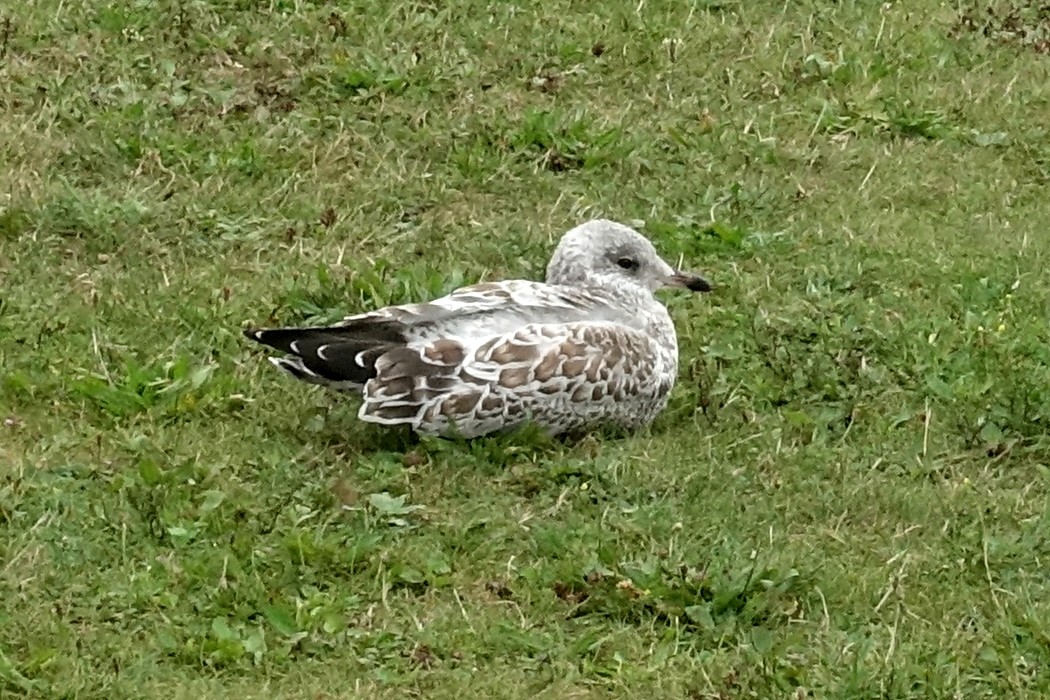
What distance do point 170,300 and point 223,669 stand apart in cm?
263

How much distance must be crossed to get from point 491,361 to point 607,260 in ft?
3.05

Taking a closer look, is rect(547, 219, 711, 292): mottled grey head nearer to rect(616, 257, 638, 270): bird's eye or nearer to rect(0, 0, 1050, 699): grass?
rect(616, 257, 638, 270): bird's eye

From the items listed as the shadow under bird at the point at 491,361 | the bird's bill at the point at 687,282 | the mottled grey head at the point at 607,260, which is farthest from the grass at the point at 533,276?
the mottled grey head at the point at 607,260

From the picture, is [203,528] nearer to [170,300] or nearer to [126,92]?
[170,300]

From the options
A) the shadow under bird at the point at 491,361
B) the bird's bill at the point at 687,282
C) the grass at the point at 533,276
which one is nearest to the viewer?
the grass at the point at 533,276

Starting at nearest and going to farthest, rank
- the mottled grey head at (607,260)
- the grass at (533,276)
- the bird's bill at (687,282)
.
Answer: the grass at (533,276)
the mottled grey head at (607,260)
the bird's bill at (687,282)

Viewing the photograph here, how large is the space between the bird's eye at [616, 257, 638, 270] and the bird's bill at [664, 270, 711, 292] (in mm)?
162

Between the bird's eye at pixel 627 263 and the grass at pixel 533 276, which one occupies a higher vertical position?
the bird's eye at pixel 627 263

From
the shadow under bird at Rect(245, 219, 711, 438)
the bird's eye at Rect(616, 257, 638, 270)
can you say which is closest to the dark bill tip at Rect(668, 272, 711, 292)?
the bird's eye at Rect(616, 257, 638, 270)

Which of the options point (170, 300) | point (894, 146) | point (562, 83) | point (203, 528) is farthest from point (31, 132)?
point (894, 146)

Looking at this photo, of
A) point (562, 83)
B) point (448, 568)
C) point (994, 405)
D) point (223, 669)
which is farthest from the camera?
point (562, 83)

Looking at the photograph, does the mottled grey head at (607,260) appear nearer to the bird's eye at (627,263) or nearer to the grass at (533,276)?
the bird's eye at (627,263)

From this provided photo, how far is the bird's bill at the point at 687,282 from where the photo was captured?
714 cm

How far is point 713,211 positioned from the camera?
331 inches
